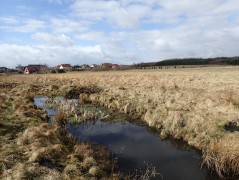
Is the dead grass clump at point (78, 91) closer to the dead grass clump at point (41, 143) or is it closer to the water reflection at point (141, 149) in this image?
the water reflection at point (141, 149)

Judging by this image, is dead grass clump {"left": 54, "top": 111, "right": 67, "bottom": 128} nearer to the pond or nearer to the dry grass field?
the pond

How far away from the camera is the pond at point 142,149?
11.1 m

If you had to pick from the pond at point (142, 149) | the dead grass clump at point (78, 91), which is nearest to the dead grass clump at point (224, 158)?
the pond at point (142, 149)

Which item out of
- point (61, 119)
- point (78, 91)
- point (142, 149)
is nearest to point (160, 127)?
point (142, 149)

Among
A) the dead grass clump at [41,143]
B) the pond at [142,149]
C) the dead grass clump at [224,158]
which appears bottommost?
the pond at [142,149]

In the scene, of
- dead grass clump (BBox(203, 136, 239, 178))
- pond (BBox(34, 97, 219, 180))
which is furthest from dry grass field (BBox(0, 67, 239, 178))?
pond (BBox(34, 97, 219, 180))

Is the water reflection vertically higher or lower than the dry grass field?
lower

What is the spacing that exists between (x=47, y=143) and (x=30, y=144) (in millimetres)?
730

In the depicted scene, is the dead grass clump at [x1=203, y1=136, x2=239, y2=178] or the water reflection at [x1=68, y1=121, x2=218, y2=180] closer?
the dead grass clump at [x1=203, y1=136, x2=239, y2=178]

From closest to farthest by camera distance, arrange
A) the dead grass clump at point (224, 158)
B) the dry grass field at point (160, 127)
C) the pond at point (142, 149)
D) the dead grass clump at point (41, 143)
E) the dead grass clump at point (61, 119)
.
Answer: the dead grass clump at point (224, 158)
the dry grass field at point (160, 127)
the dead grass clump at point (41, 143)
the pond at point (142, 149)
the dead grass clump at point (61, 119)

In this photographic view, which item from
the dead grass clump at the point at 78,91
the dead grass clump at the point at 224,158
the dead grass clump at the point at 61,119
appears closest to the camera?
the dead grass clump at the point at 224,158

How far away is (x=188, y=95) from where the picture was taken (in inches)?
928

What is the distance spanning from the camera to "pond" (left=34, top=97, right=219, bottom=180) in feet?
36.4

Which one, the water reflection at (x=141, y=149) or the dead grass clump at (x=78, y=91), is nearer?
the water reflection at (x=141, y=149)
